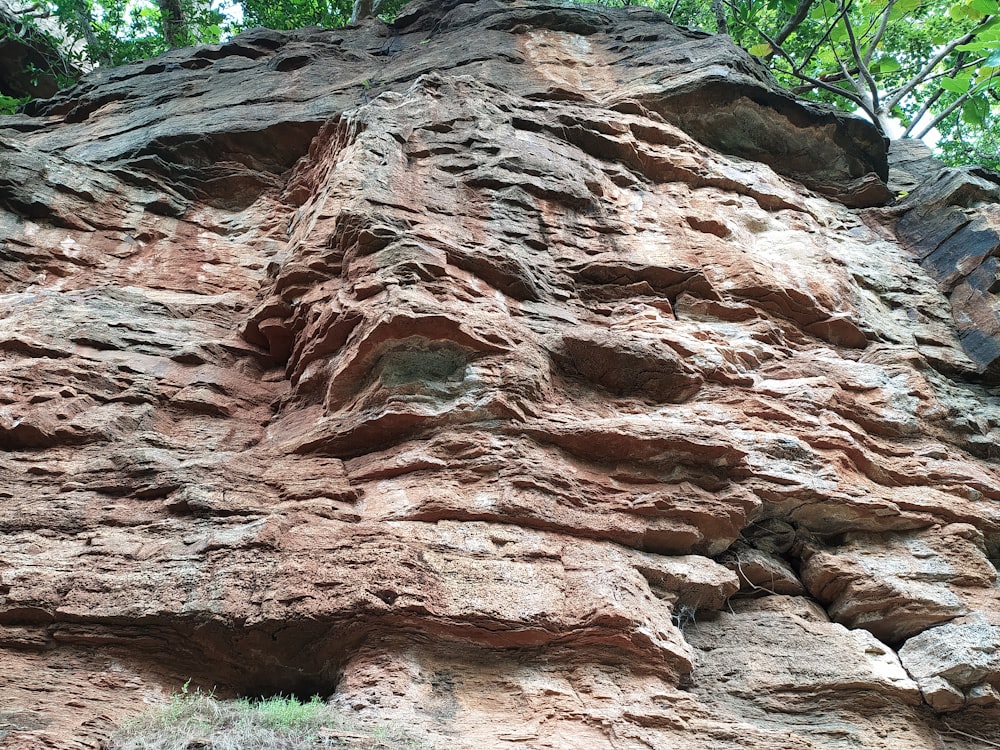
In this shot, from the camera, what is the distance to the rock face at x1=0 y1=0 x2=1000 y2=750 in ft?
15.9

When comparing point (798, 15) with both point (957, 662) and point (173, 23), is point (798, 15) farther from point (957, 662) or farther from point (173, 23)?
point (957, 662)

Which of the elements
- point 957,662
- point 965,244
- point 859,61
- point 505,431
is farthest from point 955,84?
point 505,431

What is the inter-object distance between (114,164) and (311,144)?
2.55 meters

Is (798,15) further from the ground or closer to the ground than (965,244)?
further from the ground

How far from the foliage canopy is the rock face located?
4.83 metres

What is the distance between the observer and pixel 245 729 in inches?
163

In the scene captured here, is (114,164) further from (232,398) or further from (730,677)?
(730,677)

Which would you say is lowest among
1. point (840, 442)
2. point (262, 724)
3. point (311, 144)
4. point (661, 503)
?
point (262, 724)

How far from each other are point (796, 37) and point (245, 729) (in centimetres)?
1855

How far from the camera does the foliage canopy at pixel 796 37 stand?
47.6 feet

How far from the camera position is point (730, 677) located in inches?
210

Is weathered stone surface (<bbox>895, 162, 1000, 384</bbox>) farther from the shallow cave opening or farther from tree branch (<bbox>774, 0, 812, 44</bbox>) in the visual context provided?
the shallow cave opening

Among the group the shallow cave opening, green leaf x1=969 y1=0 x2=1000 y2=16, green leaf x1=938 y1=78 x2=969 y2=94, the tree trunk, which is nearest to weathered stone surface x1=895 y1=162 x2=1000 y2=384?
green leaf x1=938 y1=78 x2=969 y2=94

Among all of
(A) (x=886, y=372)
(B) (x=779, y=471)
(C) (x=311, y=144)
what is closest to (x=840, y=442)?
(B) (x=779, y=471)
